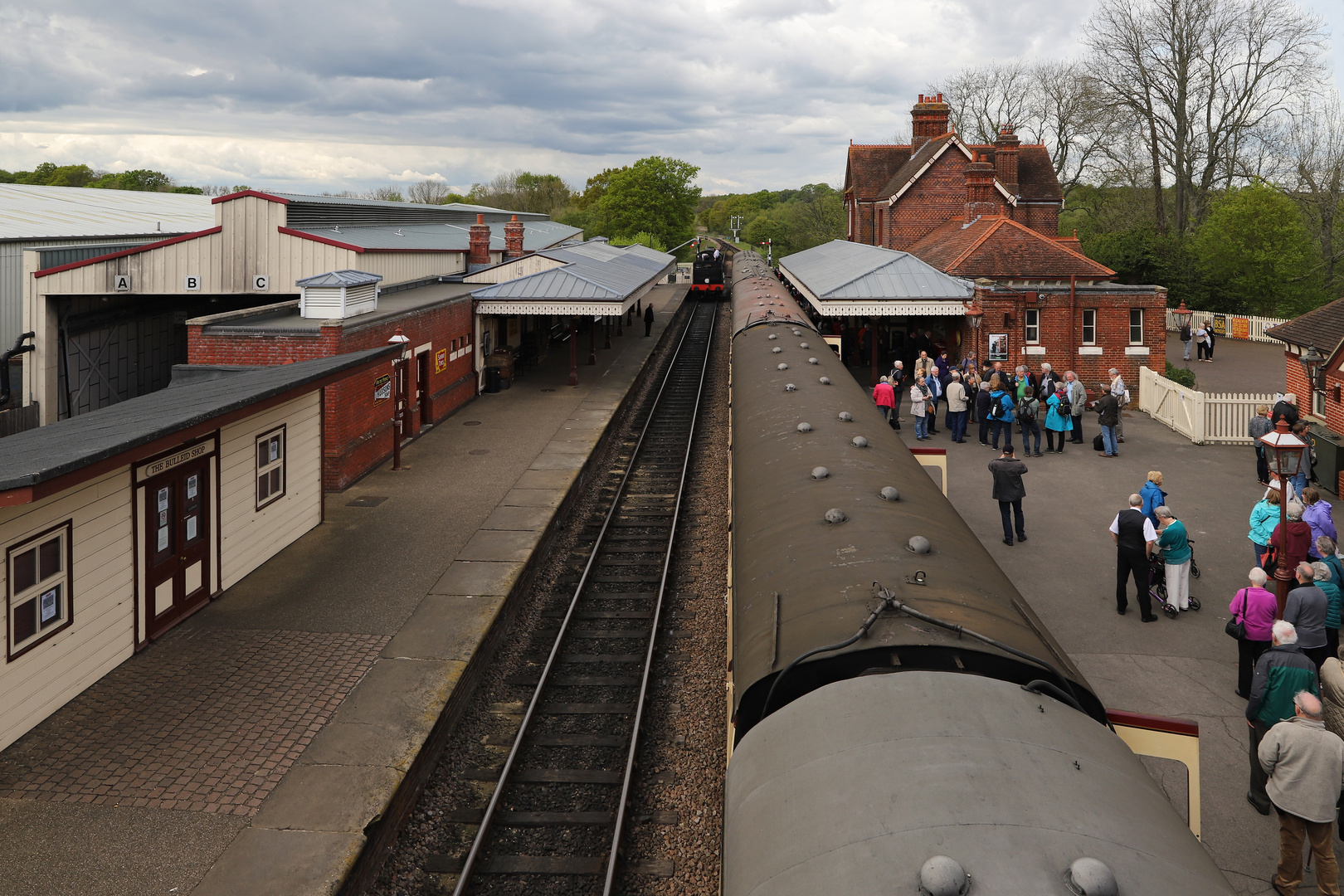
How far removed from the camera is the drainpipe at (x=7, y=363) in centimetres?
1902

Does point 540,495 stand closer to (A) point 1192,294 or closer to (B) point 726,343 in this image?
(B) point 726,343

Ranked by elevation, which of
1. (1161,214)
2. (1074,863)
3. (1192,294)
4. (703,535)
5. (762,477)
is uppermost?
(1161,214)

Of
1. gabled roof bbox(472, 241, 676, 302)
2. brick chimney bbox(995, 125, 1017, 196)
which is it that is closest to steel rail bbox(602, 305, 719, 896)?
gabled roof bbox(472, 241, 676, 302)

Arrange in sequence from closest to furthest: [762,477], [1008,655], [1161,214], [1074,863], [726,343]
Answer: [1074,863] → [1008,655] → [762,477] → [726,343] → [1161,214]

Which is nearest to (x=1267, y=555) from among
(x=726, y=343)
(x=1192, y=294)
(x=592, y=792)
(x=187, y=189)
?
(x=592, y=792)

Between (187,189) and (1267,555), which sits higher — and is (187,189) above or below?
above

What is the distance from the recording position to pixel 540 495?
50.0 feet

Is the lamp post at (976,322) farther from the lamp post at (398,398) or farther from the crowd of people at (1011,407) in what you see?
the lamp post at (398,398)

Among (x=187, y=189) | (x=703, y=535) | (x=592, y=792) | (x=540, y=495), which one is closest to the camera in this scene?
(x=592, y=792)

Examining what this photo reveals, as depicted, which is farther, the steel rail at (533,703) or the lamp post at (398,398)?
the lamp post at (398,398)

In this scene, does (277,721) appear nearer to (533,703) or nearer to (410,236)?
(533,703)

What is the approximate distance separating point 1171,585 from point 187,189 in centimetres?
9460

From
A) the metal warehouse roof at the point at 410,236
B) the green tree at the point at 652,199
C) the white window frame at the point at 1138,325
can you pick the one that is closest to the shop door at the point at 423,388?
the metal warehouse roof at the point at 410,236

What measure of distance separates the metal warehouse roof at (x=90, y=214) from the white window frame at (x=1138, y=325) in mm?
28124
